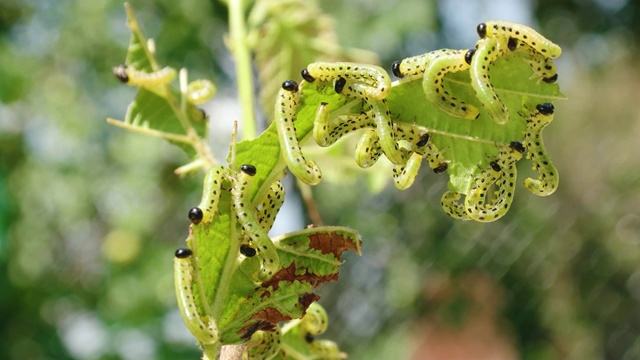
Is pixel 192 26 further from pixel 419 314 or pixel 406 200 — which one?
pixel 419 314

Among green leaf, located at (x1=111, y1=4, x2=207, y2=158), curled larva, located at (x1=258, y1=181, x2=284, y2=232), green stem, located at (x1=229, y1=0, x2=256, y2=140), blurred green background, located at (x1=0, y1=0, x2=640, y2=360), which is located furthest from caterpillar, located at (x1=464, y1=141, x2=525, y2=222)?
blurred green background, located at (x1=0, y1=0, x2=640, y2=360)

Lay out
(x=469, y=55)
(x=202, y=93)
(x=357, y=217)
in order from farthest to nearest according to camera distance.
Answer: (x=357, y=217)
(x=202, y=93)
(x=469, y=55)

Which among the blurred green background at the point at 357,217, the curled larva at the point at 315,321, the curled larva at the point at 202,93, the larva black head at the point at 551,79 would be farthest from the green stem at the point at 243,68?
the blurred green background at the point at 357,217

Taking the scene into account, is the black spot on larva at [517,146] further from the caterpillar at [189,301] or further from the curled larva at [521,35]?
the caterpillar at [189,301]

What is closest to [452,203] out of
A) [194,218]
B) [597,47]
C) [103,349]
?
[194,218]

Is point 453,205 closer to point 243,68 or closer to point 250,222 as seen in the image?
point 250,222

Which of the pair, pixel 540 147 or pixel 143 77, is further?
pixel 143 77

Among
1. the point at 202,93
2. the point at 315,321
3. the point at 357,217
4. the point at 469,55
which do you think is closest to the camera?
the point at 469,55

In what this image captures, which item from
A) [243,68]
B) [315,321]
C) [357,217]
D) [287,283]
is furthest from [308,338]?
[357,217]
